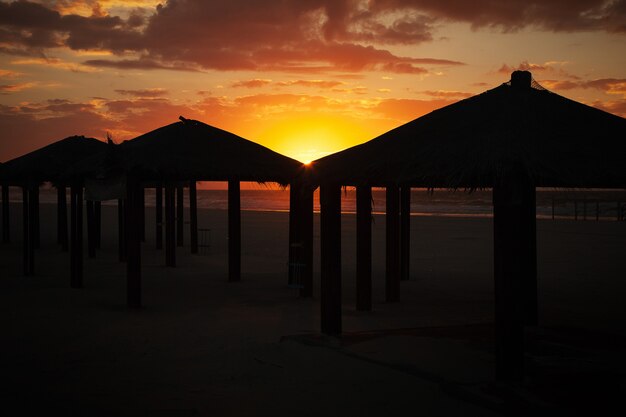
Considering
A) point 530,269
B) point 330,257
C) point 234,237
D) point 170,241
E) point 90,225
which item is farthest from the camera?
point 90,225

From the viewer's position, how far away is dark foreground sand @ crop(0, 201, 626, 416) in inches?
220

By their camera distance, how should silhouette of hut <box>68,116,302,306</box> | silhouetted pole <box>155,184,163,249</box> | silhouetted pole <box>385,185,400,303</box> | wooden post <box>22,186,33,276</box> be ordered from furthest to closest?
silhouetted pole <box>155,184,163,249</box> < wooden post <box>22,186,33,276</box> < silhouetted pole <box>385,185,400,303</box> < silhouette of hut <box>68,116,302,306</box>

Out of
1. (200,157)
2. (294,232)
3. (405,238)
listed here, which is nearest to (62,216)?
(294,232)

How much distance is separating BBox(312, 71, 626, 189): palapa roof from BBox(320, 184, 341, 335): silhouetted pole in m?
0.38

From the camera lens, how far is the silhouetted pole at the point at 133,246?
10.3m

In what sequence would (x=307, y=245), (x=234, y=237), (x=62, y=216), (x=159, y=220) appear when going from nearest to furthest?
(x=307, y=245)
(x=234, y=237)
(x=62, y=216)
(x=159, y=220)

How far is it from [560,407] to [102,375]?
4.30 meters

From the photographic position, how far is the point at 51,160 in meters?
14.4

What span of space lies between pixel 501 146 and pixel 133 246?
22.0 ft

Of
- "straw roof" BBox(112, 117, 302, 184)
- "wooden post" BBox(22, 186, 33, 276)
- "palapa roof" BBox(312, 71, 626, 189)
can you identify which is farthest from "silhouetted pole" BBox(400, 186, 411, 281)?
"wooden post" BBox(22, 186, 33, 276)

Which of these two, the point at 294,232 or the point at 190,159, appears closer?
the point at 190,159

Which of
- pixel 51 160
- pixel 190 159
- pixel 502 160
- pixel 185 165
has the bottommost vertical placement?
pixel 502 160

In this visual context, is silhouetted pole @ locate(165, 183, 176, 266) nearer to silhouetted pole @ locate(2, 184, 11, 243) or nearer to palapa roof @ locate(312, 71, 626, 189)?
palapa roof @ locate(312, 71, 626, 189)

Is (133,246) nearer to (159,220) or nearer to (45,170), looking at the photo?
(45,170)
